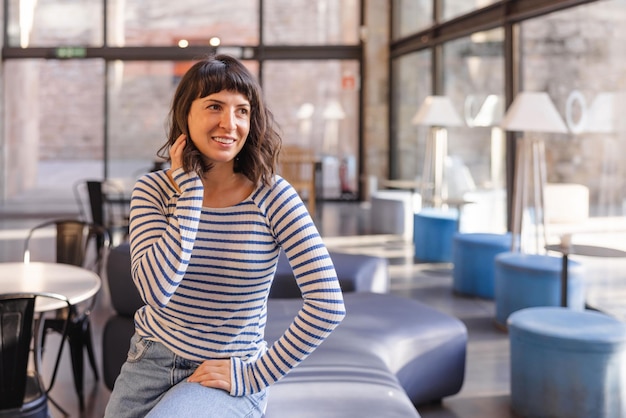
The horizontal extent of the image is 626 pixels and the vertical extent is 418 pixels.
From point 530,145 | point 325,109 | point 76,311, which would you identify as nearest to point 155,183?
point 76,311

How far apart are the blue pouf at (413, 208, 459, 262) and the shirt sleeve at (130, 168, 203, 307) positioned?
6.79m

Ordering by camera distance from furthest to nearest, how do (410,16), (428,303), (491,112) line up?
1. (410,16)
2. (491,112)
3. (428,303)

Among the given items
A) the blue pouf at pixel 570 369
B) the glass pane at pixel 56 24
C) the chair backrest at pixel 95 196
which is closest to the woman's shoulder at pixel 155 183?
the blue pouf at pixel 570 369

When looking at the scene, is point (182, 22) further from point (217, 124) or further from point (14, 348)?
point (217, 124)

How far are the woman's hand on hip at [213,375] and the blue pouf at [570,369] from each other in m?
2.35

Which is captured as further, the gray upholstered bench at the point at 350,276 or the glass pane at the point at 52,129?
the glass pane at the point at 52,129

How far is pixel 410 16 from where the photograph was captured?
1291 cm

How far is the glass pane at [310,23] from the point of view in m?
14.7

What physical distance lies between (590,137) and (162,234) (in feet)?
17.9

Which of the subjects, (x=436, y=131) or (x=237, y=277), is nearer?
(x=237, y=277)

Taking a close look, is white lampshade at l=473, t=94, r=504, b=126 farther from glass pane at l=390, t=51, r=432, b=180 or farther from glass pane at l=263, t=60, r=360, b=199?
glass pane at l=263, t=60, r=360, b=199

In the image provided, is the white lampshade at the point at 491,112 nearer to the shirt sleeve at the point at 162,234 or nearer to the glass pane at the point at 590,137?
the glass pane at the point at 590,137

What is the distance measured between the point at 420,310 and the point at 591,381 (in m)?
0.94

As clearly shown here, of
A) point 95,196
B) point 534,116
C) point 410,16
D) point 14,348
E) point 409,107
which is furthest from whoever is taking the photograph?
point 409,107
